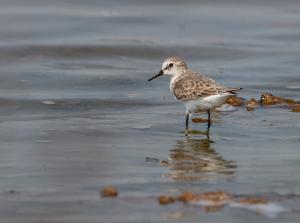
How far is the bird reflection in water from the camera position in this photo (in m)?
7.26

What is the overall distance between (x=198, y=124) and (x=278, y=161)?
2159 millimetres

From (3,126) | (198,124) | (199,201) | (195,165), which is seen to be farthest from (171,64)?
(199,201)

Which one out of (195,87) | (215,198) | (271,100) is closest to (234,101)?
(271,100)

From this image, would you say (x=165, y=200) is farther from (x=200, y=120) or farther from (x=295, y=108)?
(x=295, y=108)

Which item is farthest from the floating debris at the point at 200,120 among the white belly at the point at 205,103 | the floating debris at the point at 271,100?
the floating debris at the point at 271,100

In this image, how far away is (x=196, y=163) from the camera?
7785 millimetres

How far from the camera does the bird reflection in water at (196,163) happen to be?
23.8ft

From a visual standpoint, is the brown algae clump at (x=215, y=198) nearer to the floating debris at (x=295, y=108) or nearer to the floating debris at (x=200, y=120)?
the floating debris at (x=200, y=120)

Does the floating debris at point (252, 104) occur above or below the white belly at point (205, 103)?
below

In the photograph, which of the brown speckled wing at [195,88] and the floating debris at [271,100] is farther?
the floating debris at [271,100]

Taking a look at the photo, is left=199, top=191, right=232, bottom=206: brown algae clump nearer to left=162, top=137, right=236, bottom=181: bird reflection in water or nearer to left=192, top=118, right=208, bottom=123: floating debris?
left=162, top=137, right=236, bottom=181: bird reflection in water

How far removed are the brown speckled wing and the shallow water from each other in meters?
0.32

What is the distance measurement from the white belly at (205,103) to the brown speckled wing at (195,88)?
4 cm

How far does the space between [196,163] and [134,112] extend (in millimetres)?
2503
